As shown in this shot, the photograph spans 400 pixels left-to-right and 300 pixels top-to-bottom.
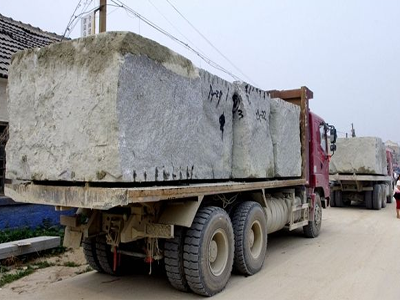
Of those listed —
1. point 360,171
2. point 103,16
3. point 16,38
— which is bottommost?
point 360,171

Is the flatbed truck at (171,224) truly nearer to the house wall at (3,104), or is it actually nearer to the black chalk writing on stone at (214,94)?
the black chalk writing on stone at (214,94)

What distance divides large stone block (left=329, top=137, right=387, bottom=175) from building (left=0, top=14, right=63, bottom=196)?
11.1 meters

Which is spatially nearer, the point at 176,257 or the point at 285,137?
the point at 176,257

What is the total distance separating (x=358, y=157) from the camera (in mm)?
14680

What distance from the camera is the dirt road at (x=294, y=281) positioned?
15.7ft

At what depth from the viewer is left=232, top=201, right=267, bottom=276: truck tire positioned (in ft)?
18.0

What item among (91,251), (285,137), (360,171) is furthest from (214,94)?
(360,171)

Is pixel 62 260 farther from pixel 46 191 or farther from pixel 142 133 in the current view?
pixel 142 133

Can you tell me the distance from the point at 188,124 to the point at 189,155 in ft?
1.22

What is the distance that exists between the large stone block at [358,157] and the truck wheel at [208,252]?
10.9m

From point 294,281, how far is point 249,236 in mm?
887

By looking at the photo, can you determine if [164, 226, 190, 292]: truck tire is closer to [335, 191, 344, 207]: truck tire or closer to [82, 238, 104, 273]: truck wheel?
[82, 238, 104, 273]: truck wheel

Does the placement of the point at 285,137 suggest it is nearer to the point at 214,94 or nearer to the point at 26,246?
the point at 214,94

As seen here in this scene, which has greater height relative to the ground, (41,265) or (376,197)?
(376,197)
